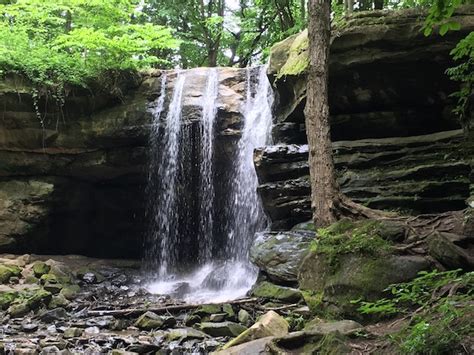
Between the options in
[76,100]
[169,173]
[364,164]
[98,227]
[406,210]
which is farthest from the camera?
[98,227]

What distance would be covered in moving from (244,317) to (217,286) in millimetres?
3747

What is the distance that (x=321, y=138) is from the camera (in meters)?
6.71

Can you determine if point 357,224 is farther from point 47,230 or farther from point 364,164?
point 47,230

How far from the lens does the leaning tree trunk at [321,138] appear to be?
21.3 ft

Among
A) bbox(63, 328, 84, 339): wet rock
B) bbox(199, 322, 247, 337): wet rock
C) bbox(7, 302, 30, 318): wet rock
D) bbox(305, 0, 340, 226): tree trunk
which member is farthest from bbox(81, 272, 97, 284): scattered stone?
bbox(305, 0, 340, 226): tree trunk

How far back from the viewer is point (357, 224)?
227 inches

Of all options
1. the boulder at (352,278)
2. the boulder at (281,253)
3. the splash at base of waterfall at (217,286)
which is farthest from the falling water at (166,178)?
the boulder at (352,278)

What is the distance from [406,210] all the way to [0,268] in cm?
922

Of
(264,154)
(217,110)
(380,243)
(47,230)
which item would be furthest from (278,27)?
(380,243)

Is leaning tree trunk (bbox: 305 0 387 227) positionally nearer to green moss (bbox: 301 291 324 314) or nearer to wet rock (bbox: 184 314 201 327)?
green moss (bbox: 301 291 324 314)

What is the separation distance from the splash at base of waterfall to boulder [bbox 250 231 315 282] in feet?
4.55

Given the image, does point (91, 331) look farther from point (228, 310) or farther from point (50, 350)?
point (228, 310)

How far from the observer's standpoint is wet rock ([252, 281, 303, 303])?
296 inches

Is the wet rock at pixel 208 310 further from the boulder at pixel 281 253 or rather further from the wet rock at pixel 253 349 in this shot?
the wet rock at pixel 253 349
